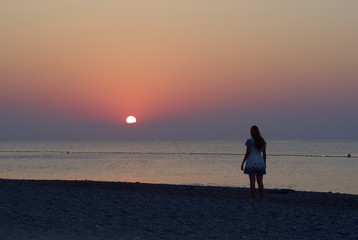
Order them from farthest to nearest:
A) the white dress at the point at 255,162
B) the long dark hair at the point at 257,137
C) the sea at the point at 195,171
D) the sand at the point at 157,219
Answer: the sea at the point at 195,171 → the white dress at the point at 255,162 → the long dark hair at the point at 257,137 → the sand at the point at 157,219

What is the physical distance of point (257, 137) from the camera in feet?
49.1

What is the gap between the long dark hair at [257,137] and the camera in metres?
14.9

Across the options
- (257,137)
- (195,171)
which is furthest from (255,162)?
(195,171)

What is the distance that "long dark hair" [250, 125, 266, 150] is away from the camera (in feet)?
48.9

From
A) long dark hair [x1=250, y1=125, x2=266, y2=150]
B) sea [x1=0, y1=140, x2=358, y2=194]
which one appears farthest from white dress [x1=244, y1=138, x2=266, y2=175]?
sea [x1=0, y1=140, x2=358, y2=194]

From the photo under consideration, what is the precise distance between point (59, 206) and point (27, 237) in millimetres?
4617

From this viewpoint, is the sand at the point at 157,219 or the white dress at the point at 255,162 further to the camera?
the white dress at the point at 255,162

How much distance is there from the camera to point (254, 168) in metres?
15.2

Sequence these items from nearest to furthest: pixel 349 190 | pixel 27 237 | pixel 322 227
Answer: pixel 27 237
pixel 322 227
pixel 349 190

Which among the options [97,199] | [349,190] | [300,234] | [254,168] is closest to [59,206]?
[97,199]

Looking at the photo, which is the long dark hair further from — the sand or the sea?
the sea

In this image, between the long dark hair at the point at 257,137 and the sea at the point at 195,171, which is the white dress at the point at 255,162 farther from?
the sea at the point at 195,171

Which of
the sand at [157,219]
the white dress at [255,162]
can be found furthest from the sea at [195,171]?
the sand at [157,219]

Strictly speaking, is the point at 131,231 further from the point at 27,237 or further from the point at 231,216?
the point at 231,216
